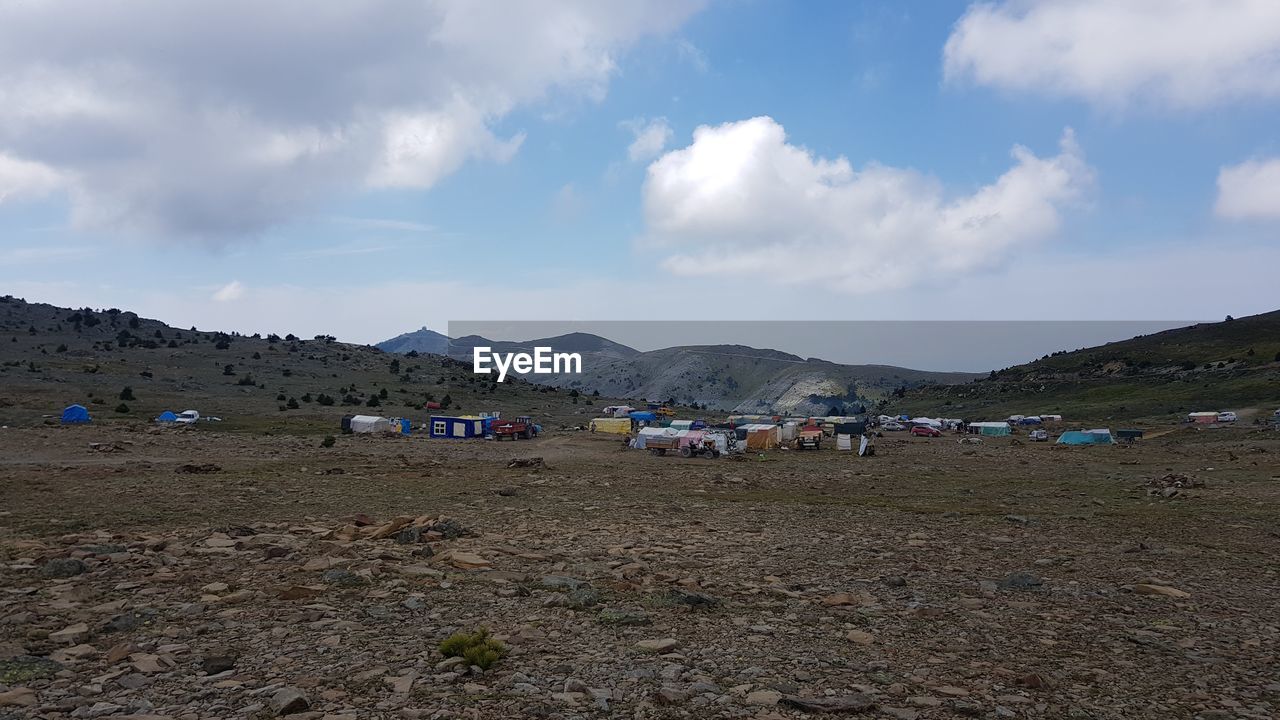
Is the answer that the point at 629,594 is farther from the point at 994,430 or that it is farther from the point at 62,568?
the point at 994,430

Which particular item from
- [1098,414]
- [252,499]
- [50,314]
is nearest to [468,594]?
[252,499]

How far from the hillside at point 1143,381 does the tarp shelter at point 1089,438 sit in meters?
23.8

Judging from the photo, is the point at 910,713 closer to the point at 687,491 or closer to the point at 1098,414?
the point at 687,491

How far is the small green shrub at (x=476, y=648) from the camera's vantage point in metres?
7.29

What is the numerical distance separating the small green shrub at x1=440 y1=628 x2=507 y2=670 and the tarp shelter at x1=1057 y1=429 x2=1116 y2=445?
54095 mm

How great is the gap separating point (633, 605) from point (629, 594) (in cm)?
53

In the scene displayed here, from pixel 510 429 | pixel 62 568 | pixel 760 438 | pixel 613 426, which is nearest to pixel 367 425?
pixel 510 429

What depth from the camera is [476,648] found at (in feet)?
24.2

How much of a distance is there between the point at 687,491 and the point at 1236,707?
1898cm

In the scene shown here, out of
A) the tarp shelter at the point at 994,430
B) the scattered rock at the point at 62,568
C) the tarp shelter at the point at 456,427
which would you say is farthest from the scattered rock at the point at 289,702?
the tarp shelter at the point at 994,430

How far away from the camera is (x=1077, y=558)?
42.6 ft

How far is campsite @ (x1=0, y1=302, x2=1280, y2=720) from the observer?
677cm

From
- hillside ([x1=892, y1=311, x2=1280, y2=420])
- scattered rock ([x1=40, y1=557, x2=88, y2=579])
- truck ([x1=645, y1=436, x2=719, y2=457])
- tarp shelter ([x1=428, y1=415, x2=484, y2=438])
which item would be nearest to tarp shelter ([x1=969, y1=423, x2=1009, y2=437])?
hillside ([x1=892, y1=311, x2=1280, y2=420])

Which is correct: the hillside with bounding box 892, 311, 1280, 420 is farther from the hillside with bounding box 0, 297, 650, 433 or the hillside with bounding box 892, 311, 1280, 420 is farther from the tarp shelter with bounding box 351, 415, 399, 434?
the tarp shelter with bounding box 351, 415, 399, 434
